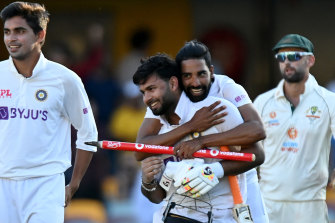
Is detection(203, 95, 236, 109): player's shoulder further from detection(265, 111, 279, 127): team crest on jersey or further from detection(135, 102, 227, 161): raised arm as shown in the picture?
detection(265, 111, 279, 127): team crest on jersey

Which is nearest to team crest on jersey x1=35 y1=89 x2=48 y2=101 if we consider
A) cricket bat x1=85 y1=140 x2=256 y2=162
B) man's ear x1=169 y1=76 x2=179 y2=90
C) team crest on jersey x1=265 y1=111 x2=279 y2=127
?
cricket bat x1=85 y1=140 x2=256 y2=162

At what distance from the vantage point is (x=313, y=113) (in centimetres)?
684

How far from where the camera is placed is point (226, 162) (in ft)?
17.1

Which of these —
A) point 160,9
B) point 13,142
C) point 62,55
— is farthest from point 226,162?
point 160,9

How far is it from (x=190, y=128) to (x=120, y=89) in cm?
623

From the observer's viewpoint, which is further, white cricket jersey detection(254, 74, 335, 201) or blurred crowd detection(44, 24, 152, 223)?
blurred crowd detection(44, 24, 152, 223)

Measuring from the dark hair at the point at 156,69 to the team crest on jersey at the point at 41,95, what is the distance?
63cm

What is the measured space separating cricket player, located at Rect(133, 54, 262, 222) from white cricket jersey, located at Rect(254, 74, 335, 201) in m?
1.55

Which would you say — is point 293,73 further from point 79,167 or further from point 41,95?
point 41,95

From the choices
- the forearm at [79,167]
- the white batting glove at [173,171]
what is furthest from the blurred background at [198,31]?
the white batting glove at [173,171]

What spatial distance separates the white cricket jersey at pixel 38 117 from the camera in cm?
545

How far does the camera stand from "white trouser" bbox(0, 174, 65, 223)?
5.43 metres

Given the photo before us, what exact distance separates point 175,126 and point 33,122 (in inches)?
35.2

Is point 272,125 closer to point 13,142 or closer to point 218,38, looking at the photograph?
point 13,142
